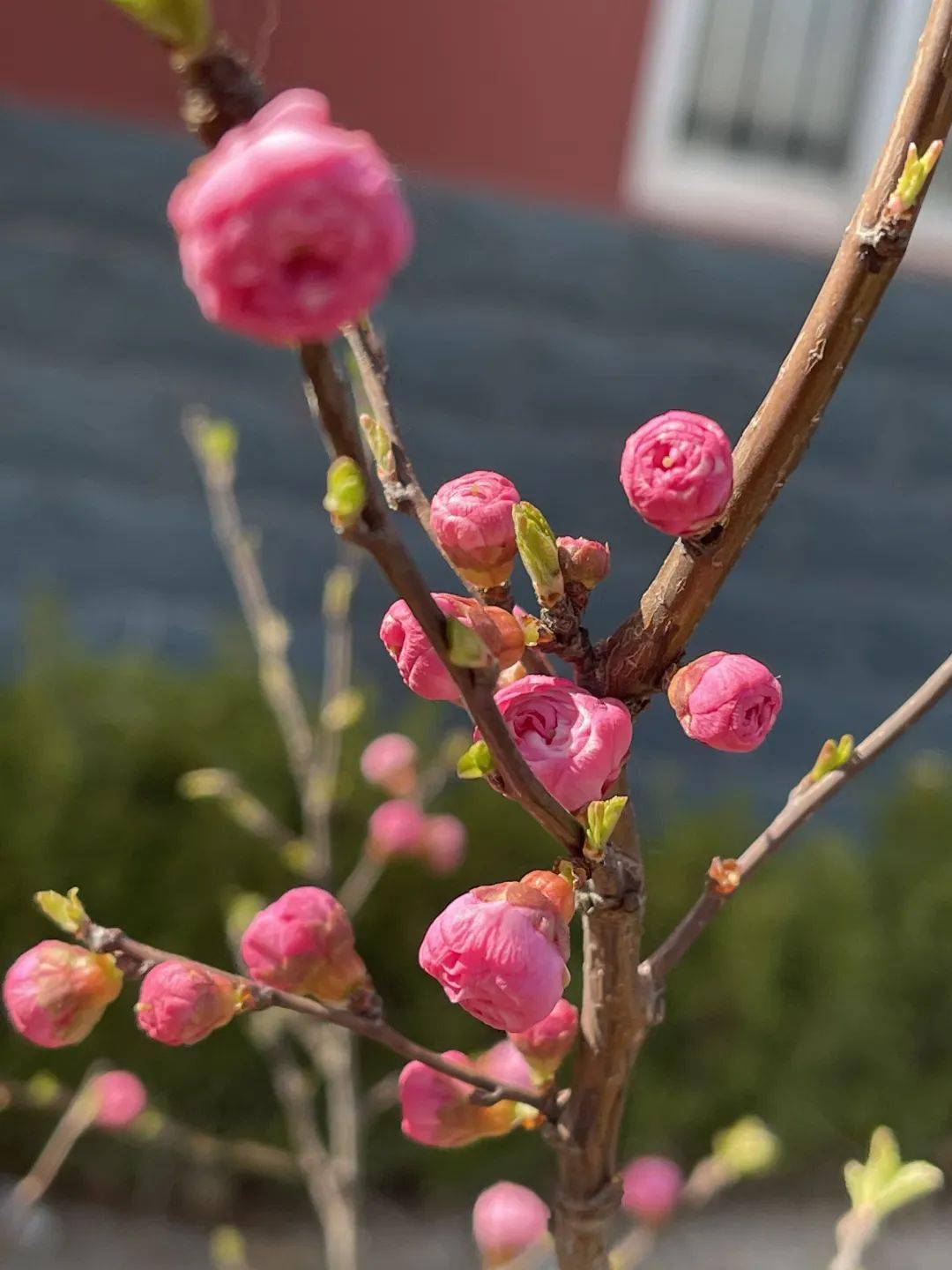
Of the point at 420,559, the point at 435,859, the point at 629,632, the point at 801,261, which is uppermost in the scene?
the point at 629,632

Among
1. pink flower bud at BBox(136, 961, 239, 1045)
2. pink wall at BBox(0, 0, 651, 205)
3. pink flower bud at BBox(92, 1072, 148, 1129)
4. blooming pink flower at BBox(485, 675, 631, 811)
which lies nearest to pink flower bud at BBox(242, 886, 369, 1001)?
pink flower bud at BBox(136, 961, 239, 1045)

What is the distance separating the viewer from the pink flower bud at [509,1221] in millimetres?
588

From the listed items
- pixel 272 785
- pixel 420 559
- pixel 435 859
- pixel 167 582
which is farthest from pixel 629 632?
pixel 167 582

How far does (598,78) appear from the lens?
186 centimetres

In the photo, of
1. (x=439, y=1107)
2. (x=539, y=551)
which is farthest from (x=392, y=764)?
(x=539, y=551)

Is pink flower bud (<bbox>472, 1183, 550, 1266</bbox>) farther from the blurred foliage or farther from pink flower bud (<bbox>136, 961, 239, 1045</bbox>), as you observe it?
the blurred foliage

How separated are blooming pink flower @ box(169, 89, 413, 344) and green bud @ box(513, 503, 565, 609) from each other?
15cm

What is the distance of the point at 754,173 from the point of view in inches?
82.2

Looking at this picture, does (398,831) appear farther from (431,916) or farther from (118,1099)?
(431,916)

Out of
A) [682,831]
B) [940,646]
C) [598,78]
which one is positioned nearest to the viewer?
[682,831]

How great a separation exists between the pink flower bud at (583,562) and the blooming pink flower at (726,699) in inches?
1.7

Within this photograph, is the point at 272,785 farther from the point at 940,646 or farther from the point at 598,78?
the point at 940,646

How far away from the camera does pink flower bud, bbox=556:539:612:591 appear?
1.16ft

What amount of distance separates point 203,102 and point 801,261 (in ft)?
6.94
